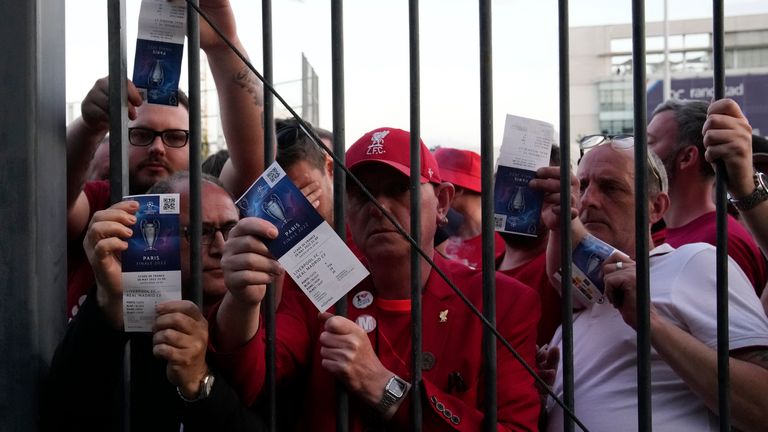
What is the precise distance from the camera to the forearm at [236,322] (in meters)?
1.74

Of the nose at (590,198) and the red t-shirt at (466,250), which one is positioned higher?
the nose at (590,198)

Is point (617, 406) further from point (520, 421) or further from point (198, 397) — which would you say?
point (198, 397)

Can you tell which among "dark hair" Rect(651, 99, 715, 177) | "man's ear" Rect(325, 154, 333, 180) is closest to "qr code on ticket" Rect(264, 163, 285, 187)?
"man's ear" Rect(325, 154, 333, 180)

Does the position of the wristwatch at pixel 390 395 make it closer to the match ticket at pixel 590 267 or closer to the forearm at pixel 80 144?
the match ticket at pixel 590 267

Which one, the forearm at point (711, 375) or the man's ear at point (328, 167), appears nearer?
the forearm at point (711, 375)

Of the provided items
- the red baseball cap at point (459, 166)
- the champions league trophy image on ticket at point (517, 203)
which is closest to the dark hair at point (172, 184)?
the champions league trophy image on ticket at point (517, 203)

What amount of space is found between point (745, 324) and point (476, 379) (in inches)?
23.8

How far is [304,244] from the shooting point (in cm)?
164

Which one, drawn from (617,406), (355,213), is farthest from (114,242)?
(617,406)

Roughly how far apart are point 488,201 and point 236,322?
0.55m

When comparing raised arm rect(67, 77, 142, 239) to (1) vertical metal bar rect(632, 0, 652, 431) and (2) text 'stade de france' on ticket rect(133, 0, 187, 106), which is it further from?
(1) vertical metal bar rect(632, 0, 652, 431)

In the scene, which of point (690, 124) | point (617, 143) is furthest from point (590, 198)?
point (690, 124)

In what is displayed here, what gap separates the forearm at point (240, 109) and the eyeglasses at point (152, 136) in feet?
1.58

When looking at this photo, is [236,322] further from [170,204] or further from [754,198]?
[754,198]
